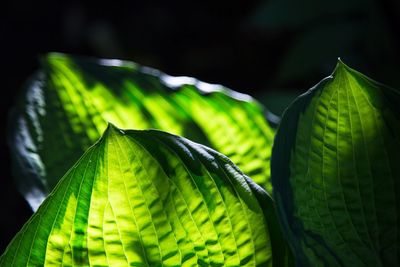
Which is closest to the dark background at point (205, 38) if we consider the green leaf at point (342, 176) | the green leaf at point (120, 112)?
the green leaf at point (120, 112)

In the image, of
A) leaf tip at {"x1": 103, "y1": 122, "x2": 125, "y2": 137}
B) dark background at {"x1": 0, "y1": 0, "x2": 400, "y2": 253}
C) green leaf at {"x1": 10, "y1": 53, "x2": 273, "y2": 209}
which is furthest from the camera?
dark background at {"x1": 0, "y1": 0, "x2": 400, "y2": 253}

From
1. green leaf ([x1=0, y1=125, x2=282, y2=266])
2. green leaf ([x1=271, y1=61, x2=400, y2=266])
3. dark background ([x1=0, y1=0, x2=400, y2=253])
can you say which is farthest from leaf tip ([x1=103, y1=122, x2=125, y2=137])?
dark background ([x1=0, y1=0, x2=400, y2=253])

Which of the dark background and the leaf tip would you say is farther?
the dark background

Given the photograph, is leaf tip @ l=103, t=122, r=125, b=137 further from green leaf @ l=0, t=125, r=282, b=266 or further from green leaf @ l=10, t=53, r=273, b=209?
green leaf @ l=10, t=53, r=273, b=209

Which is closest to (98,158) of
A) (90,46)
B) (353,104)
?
(353,104)

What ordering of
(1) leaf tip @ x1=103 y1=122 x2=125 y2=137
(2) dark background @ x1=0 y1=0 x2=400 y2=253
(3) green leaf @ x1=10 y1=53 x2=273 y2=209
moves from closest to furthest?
(1) leaf tip @ x1=103 y1=122 x2=125 y2=137, (3) green leaf @ x1=10 y1=53 x2=273 y2=209, (2) dark background @ x1=0 y1=0 x2=400 y2=253

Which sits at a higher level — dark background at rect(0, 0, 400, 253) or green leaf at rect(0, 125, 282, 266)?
dark background at rect(0, 0, 400, 253)

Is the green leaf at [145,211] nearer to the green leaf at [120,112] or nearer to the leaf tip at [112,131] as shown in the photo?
the leaf tip at [112,131]
